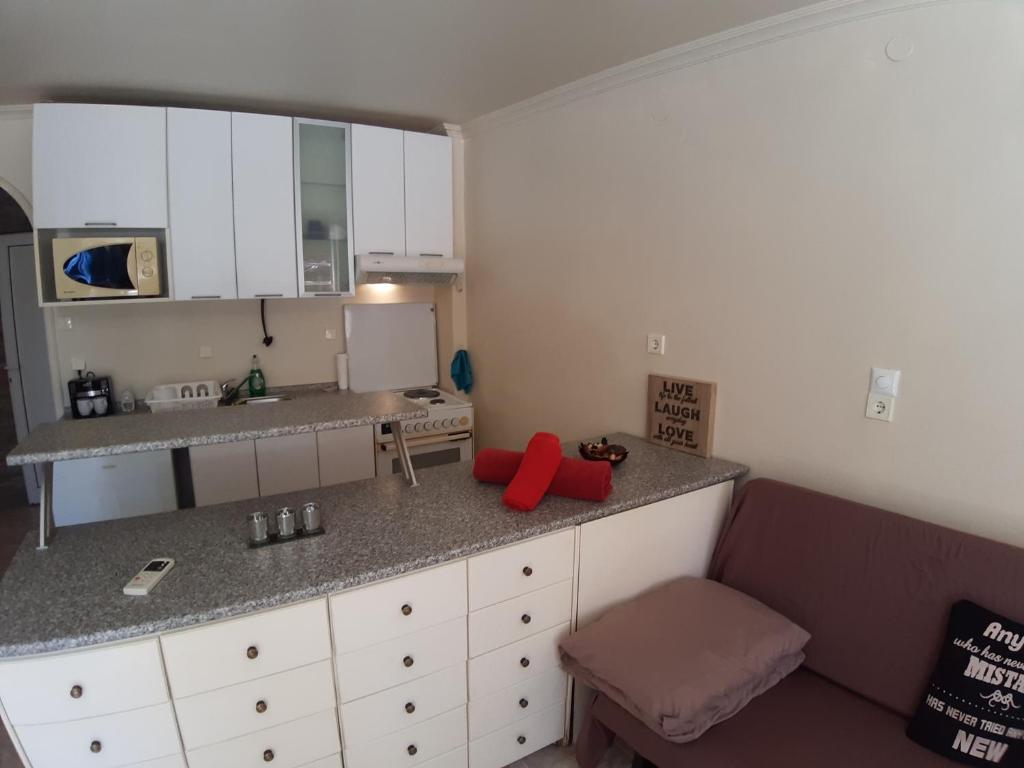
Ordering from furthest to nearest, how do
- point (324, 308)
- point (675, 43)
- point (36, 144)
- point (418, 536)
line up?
point (324, 308), point (36, 144), point (675, 43), point (418, 536)

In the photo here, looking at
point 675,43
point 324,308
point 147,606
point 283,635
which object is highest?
point 675,43

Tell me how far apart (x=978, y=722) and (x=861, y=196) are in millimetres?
1563

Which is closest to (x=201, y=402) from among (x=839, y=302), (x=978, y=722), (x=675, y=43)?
(x=675, y=43)

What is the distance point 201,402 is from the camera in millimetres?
3225

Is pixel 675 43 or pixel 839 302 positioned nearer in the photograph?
pixel 839 302

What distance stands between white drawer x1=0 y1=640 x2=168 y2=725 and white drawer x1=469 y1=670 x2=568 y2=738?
925mm

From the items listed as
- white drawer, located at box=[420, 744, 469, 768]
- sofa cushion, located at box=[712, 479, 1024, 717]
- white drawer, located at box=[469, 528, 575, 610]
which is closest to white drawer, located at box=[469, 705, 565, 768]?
white drawer, located at box=[420, 744, 469, 768]

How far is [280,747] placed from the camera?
146 cm

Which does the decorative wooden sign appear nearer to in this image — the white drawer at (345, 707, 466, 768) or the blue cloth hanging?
the white drawer at (345, 707, 466, 768)

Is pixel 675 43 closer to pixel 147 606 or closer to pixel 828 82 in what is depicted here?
pixel 828 82

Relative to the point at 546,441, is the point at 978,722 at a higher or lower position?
lower

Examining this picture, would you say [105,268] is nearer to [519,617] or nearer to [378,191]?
[378,191]

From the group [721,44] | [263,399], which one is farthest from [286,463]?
[721,44]

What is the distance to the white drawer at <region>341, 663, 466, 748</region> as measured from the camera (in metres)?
1.54
